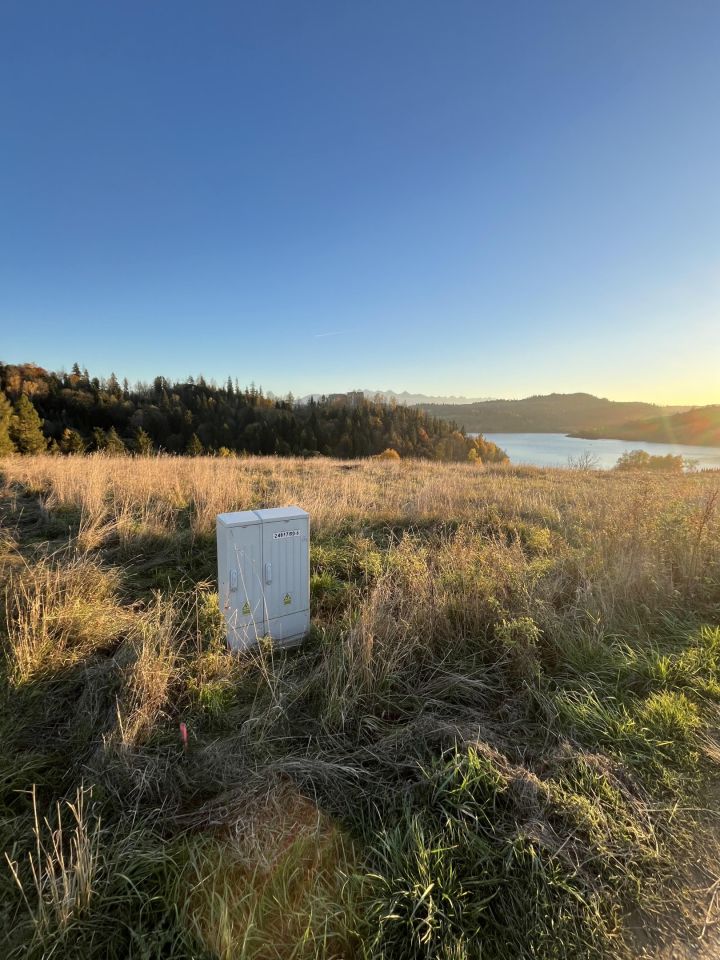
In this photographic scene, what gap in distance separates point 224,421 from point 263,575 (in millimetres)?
66800

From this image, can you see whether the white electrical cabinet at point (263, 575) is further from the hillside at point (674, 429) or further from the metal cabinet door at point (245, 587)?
the hillside at point (674, 429)

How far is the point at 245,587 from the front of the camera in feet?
9.78

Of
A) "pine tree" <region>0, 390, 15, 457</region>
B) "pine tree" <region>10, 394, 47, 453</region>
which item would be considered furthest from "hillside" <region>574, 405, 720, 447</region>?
"pine tree" <region>10, 394, 47, 453</region>

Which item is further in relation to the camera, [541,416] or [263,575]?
[541,416]

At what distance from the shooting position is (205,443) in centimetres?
5978

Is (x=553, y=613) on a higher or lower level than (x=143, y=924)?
higher

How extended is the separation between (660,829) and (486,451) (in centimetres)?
7614

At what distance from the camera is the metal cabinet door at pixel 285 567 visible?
3066 mm

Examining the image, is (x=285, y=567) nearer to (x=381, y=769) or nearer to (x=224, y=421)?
(x=381, y=769)

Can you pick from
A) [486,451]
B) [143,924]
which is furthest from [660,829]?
[486,451]

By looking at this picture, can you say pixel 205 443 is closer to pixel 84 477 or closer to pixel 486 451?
pixel 486 451

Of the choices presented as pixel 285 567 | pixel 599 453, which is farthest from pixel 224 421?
pixel 285 567

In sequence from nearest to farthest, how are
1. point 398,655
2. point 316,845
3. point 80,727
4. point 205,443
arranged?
point 316,845 < point 80,727 < point 398,655 < point 205,443


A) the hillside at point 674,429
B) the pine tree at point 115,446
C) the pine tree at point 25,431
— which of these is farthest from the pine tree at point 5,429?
the hillside at point 674,429
